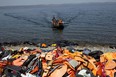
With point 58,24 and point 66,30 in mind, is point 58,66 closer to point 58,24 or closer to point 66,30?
point 66,30

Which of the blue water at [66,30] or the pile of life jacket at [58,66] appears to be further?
the blue water at [66,30]

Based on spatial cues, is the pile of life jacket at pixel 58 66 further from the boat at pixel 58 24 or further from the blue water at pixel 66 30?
the boat at pixel 58 24

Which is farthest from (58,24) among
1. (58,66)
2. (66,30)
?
(58,66)

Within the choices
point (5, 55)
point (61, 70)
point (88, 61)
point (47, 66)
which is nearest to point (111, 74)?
point (88, 61)

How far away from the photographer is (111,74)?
13.7 metres

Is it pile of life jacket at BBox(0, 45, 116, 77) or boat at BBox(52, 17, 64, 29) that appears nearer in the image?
pile of life jacket at BBox(0, 45, 116, 77)

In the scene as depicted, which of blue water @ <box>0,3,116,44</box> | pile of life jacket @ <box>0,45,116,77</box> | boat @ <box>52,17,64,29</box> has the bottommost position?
blue water @ <box>0,3,116,44</box>

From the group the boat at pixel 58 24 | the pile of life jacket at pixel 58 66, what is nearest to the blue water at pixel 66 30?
the boat at pixel 58 24

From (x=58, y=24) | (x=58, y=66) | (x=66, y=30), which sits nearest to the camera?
(x=58, y=66)

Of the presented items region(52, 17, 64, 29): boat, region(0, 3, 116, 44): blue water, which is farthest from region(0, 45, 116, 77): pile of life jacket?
region(52, 17, 64, 29): boat

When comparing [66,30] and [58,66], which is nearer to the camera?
[58,66]

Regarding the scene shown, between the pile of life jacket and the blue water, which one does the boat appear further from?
the pile of life jacket

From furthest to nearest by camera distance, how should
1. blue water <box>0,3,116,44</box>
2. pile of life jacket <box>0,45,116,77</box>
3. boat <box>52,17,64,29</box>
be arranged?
boat <box>52,17,64,29</box> → blue water <box>0,3,116,44</box> → pile of life jacket <box>0,45,116,77</box>

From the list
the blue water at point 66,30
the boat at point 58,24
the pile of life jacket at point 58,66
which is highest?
the pile of life jacket at point 58,66
